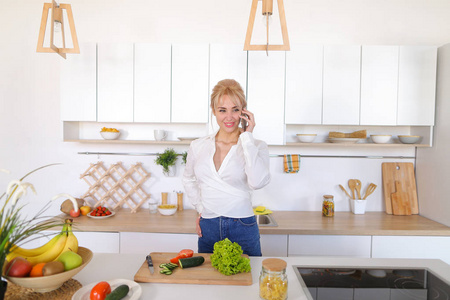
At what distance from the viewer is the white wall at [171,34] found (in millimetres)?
2717

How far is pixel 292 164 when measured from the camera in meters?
2.68

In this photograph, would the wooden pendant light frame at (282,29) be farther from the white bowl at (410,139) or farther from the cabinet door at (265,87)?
the white bowl at (410,139)

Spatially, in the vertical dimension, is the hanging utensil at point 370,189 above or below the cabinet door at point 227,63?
below

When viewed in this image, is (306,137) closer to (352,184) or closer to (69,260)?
(352,184)

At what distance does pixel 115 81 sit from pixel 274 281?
204 centimetres

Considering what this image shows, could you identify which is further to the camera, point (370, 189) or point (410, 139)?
point (370, 189)

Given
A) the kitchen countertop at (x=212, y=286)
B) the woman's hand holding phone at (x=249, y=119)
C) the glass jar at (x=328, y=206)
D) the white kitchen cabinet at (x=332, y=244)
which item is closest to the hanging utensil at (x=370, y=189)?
the glass jar at (x=328, y=206)

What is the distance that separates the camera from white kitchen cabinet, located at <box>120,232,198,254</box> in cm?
218

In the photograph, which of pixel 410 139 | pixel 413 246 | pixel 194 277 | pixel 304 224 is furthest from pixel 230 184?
pixel 410 139

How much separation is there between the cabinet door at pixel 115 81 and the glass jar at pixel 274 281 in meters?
1.84

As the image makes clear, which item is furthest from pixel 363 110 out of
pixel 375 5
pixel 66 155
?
pixel 66 155

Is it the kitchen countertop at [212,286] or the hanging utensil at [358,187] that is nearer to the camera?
the kitchen countertop at [212,286]

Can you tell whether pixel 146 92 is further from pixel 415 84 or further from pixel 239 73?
pixel 415 84

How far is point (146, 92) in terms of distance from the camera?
2.45 meters
